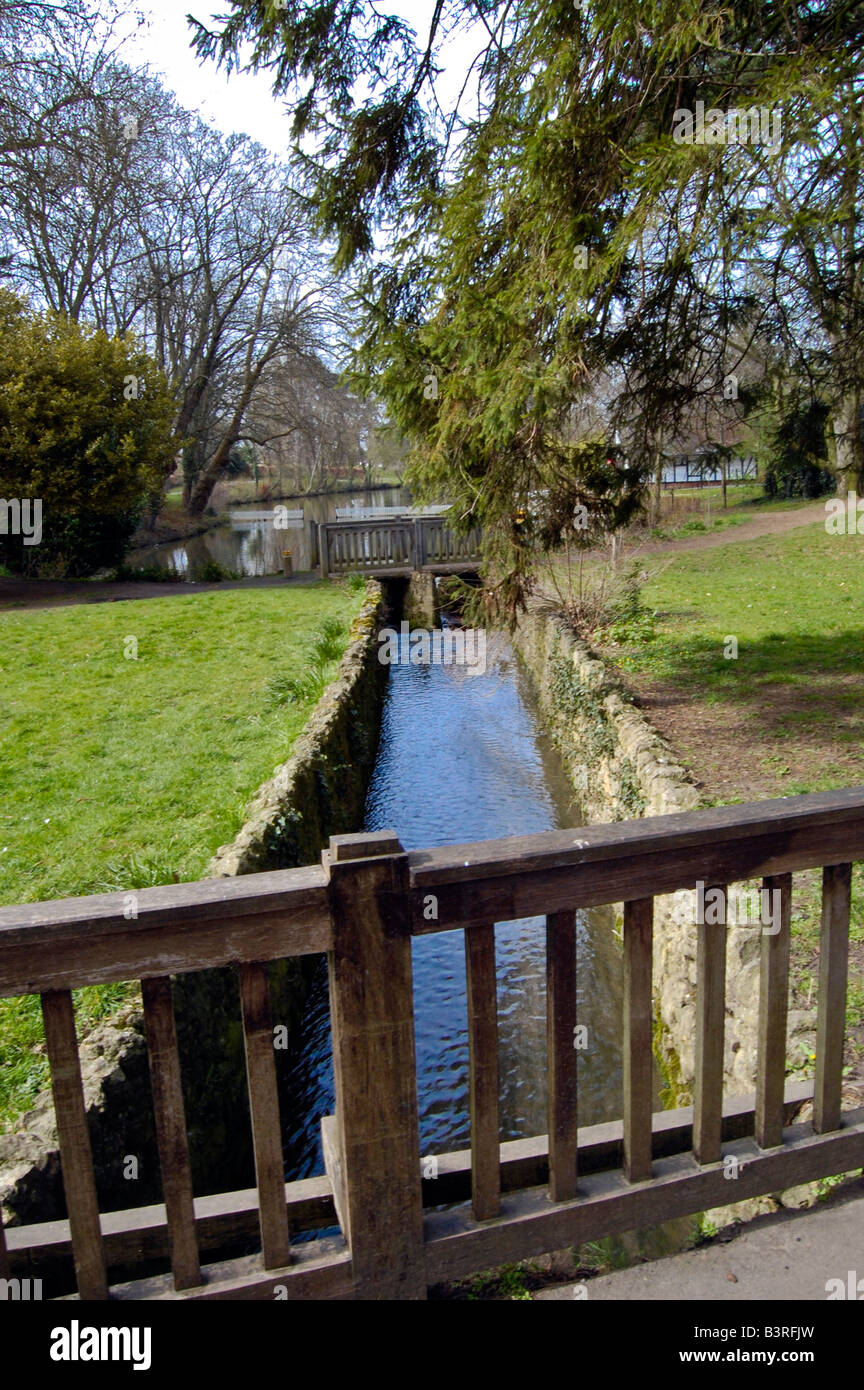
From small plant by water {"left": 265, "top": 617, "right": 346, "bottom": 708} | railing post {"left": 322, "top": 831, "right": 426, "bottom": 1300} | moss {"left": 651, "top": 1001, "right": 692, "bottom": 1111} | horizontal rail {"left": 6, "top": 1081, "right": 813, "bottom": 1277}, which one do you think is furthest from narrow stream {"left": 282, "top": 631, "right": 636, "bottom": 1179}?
railing post {"left": 322, "top": 831, "right": 426, "bottom": 1300}

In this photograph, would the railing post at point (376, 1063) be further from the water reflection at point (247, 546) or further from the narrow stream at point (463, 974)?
the water reflection at point (247, 546)

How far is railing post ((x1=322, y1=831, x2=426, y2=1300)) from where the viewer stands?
5.89 ft

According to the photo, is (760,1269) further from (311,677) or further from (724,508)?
(724,508)

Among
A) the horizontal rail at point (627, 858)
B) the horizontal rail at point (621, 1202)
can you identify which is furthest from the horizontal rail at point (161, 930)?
the horizontal rail at point (621, 1202)

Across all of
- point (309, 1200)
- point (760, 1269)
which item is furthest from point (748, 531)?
point (309, 1200)

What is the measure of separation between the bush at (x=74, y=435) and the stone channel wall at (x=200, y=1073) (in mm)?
11423

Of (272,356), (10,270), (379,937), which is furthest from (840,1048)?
(272,356)

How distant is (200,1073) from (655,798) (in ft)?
10.6

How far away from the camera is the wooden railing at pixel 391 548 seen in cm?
1834

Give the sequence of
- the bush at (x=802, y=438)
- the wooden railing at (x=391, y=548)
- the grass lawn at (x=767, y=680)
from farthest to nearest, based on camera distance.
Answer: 1. the wooden railing at (x=391, y=548)
2. the bush at (x=802, y=438)
3. the grass lawn at (x=767, y=680)

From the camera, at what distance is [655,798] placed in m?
5.94

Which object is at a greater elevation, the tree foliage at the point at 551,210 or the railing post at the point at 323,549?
the tree foliage at the point at 551,210

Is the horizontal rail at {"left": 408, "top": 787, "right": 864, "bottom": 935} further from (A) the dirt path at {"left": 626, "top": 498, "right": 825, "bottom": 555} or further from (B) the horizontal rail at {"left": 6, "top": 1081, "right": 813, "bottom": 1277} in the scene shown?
(A) the dirt path at {"left": 626, "top": 498, "right": 825, "bottom": 555}

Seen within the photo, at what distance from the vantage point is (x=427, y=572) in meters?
18.2
